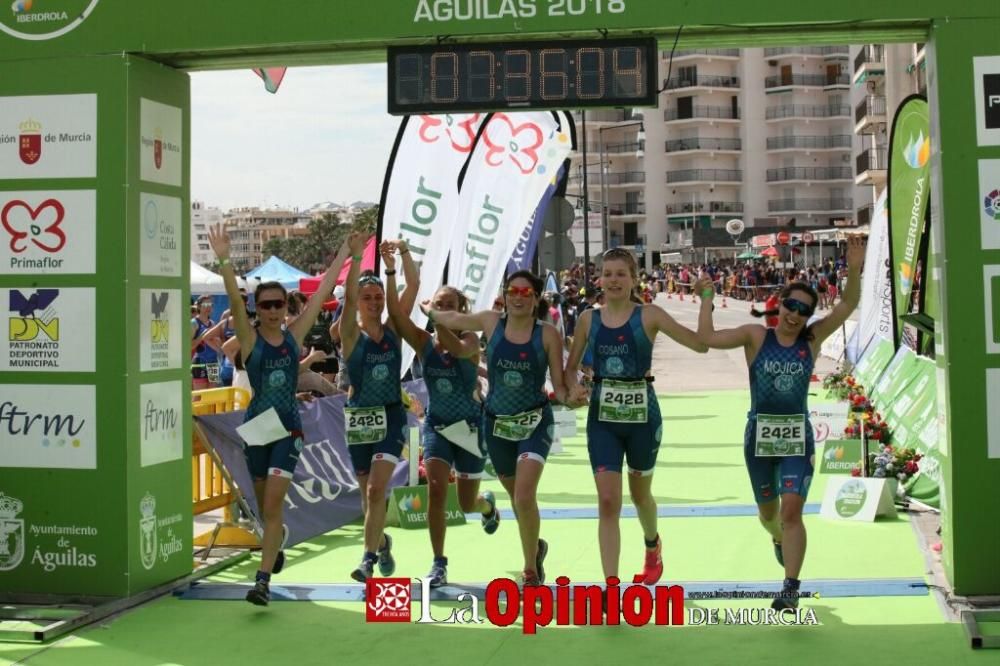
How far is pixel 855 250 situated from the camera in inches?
299

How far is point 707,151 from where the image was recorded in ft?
317

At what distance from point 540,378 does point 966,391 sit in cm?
246

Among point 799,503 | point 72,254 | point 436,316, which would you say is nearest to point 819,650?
point 799,503

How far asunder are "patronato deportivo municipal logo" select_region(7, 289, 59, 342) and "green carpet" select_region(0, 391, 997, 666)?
186 cm

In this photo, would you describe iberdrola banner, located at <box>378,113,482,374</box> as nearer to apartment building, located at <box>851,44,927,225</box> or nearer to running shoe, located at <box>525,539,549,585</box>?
running shoe, located at <box>525,539,549,585</box>

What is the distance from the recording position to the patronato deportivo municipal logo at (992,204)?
7.25m

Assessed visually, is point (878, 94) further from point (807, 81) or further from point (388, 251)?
point (388, 251)

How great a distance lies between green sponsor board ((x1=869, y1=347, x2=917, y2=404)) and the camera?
13641 mm

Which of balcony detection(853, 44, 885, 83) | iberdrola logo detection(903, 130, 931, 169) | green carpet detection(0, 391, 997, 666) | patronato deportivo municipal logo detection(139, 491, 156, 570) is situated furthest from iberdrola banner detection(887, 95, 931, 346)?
balcony detection(853, 44, 885, 83)

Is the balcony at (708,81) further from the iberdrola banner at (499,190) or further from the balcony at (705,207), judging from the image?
the iberdrola banner at (499,190)

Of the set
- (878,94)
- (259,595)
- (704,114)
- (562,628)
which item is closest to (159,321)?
(259,595)

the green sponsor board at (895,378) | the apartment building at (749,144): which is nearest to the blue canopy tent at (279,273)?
the green sponsor board at (895,378)

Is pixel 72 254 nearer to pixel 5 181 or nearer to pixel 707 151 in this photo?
pixel 5 181

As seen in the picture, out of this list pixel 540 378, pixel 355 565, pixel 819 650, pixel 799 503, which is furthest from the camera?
pixel 355 565
